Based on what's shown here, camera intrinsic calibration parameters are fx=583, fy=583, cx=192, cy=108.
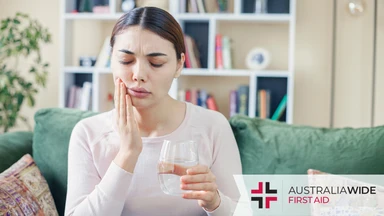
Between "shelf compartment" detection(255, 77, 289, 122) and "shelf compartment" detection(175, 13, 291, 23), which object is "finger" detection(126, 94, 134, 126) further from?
"shelf compartment" detection(255, 77, 289, 122)

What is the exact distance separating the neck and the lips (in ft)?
0.44

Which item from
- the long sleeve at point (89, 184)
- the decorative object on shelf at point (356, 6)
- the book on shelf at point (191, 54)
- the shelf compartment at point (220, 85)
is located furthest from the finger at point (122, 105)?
the decorative object on shelf at point (356, 6)

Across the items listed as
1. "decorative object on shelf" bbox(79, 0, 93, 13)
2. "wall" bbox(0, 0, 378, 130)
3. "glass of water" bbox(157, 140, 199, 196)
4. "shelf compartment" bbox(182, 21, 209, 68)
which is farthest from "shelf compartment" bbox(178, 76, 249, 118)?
"glass of water" bbox(157, 140, 199, 196)

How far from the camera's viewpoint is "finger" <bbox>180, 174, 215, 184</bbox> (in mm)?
1274

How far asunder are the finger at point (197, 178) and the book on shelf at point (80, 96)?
2.91 metres

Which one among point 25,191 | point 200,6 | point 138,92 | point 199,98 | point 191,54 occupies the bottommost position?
point 25,191

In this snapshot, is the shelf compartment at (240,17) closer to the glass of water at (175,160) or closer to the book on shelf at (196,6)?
the book on shelf at (196,6)

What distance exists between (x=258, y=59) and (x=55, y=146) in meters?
2.29

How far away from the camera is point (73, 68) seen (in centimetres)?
413

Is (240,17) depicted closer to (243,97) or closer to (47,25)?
(243,97)

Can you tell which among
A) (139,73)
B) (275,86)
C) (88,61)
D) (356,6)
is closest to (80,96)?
(88,61)

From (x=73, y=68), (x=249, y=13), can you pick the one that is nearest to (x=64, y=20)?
(x=73, y=68)

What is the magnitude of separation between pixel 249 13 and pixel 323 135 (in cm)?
231

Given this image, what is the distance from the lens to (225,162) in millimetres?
1749
